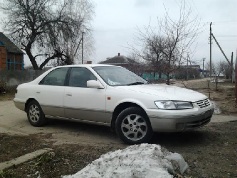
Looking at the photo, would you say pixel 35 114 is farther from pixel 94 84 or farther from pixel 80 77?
pixel 94 84

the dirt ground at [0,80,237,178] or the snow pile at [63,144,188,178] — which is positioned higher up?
the snow pile at [63,144,188,178]

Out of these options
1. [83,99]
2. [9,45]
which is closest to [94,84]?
[83,99]

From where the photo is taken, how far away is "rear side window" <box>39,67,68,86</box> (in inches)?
288

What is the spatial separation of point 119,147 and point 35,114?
2.80 meters

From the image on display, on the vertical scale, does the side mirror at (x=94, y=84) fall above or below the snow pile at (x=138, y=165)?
above

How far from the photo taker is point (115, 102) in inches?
241

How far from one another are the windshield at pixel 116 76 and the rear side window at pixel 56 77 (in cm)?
82

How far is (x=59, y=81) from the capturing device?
7352 mm

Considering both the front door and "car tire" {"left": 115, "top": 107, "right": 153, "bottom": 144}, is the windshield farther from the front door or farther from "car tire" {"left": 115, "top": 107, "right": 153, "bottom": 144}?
"car tire" {"left": 115, "top": 107, "right": 153, "bottom": 144}

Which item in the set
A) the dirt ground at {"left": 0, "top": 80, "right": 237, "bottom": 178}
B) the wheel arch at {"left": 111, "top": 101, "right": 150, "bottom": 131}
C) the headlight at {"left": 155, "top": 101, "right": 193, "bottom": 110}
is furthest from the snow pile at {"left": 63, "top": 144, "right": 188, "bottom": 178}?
the wheel arch at {"left": 111, "top": 101, "right": 150, "bottom": 131}

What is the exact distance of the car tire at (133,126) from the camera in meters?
5.73

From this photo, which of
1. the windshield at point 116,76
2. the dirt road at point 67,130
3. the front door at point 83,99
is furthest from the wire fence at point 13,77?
the windshield at point 116,76

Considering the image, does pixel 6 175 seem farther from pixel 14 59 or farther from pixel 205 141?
pixel 14 59

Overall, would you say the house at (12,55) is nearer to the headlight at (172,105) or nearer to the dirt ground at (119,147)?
the dirt ground at (119,147)
